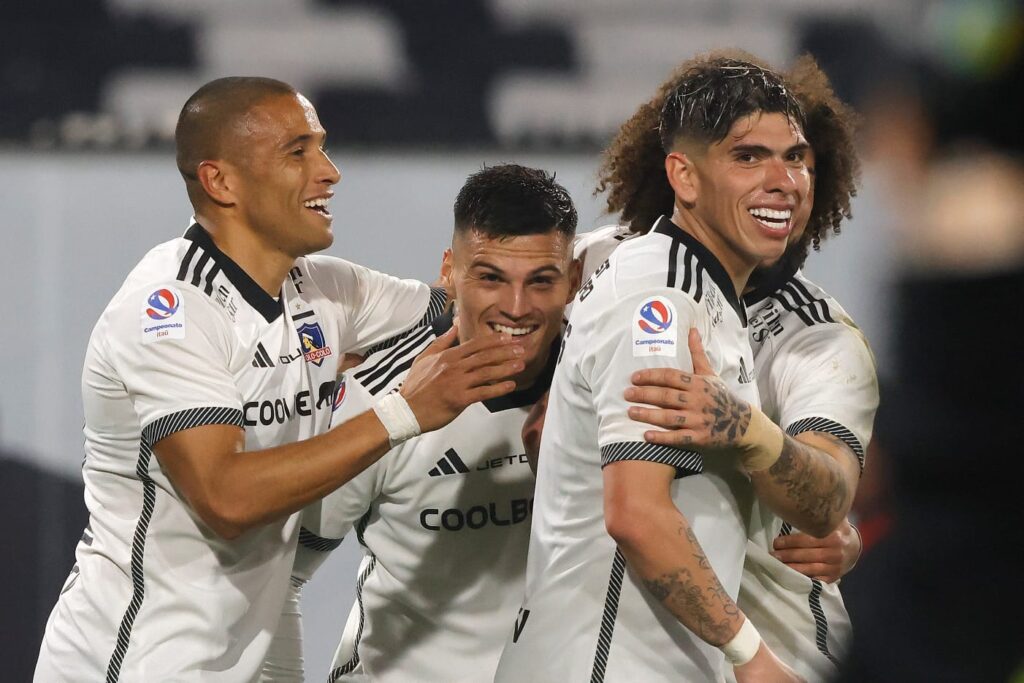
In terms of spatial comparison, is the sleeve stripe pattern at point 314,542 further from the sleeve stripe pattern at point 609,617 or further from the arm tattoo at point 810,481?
the arm tattoo at point 810,481

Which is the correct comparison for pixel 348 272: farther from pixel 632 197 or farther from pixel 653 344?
pixel 653 344

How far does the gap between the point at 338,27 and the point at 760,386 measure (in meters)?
2.05

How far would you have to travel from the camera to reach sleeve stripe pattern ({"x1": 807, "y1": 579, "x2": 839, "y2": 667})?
2.21m

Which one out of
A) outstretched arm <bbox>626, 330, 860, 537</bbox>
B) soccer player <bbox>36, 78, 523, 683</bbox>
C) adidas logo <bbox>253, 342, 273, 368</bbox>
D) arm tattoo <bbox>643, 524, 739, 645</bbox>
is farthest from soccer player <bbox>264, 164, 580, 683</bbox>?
A: arm tattoo <bbox>643, 524, 739, 645</bbox>

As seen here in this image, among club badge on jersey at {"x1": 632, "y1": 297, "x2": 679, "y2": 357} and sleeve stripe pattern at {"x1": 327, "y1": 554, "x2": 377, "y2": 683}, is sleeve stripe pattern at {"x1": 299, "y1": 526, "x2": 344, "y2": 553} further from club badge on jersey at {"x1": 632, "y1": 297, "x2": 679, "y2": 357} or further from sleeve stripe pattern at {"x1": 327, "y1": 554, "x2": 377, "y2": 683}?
club badge on jersey at {"x1": 632, "y1": 297, "x2": 679, "y2": 357}

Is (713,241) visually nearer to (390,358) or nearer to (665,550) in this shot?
(665,550)

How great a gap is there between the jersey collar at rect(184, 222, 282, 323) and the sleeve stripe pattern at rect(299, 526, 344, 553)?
443 mm

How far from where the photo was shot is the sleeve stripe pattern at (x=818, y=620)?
87.2 inches

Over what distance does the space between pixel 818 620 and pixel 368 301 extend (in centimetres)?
101

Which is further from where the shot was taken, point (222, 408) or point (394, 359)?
point (394, 359)

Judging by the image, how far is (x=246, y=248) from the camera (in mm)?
2250

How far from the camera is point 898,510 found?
60 cm

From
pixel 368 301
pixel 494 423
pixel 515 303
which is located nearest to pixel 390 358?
pixel 368 301

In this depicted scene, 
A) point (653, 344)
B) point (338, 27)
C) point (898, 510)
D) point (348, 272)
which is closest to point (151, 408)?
point (348, 272)
